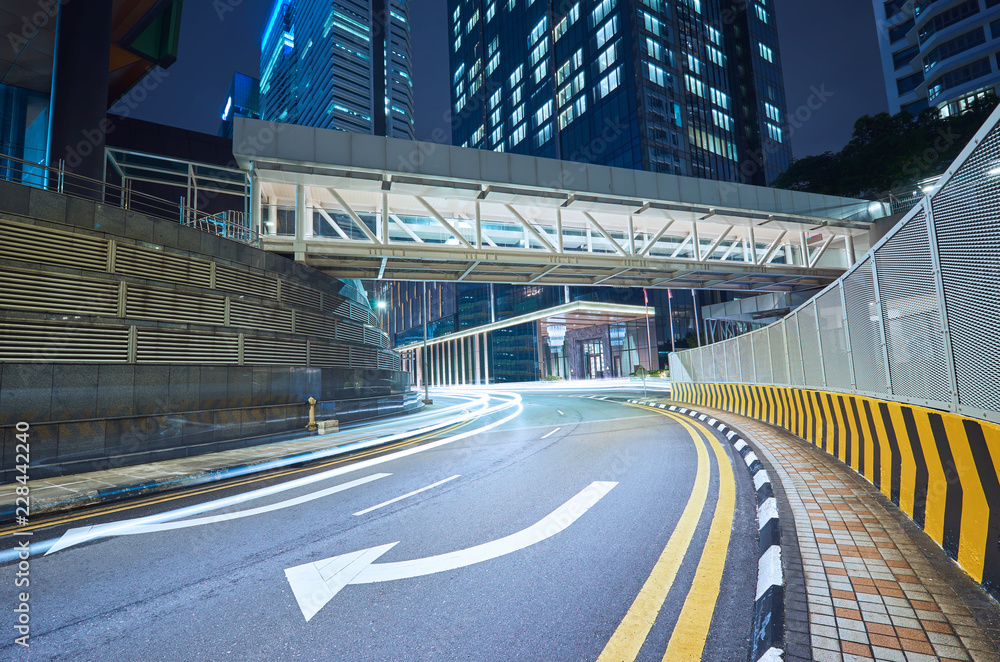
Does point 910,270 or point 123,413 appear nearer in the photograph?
point 910,270

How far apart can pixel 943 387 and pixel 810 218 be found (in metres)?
19.5

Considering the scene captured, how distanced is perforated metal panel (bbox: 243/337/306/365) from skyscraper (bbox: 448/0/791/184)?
50.2m

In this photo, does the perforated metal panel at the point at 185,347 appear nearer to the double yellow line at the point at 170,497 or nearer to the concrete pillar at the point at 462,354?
the double yellow line at the point at 170,497

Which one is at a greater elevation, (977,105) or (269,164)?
(977,105)

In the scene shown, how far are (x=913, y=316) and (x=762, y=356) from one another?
884cm

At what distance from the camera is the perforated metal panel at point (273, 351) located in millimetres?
12281

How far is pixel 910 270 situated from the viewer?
14.5ft

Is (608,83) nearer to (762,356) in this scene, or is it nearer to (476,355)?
(476,355)

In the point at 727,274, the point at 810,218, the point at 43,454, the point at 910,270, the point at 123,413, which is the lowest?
the point at 43,454

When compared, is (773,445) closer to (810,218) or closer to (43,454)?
(43,454)

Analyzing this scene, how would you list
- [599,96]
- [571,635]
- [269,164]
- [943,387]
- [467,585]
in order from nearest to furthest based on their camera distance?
[571,635], [467,585], [943,387], [269,164], [599,96]

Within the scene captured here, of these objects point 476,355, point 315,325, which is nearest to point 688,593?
point 315,325

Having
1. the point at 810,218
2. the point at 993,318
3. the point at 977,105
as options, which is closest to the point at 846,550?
the point at 993,318

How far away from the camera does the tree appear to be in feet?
132
